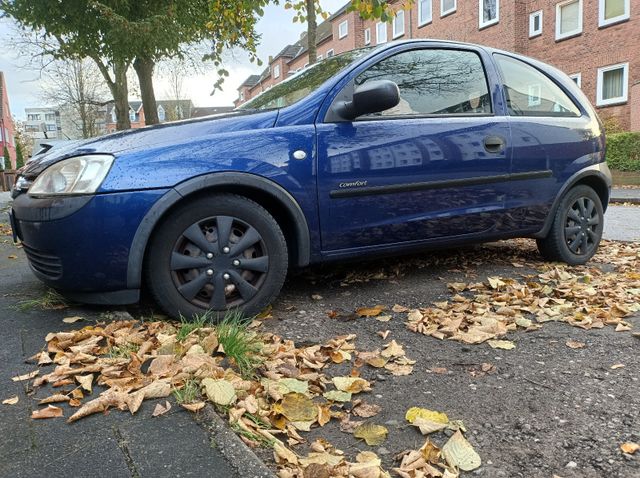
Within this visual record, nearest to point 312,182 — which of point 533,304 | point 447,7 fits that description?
point 533,304

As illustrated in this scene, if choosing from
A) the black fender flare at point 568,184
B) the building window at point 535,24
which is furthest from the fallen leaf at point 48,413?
the building window at point 535,24

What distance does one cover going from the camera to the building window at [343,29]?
125 ft

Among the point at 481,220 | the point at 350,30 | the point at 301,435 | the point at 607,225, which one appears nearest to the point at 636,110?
the point at 607,225

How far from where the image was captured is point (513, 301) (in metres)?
3.47

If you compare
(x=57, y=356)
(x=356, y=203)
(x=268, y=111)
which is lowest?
(x=57, y=356)

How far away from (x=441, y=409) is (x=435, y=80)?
2.45 meters

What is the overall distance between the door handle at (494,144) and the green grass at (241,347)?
2177 mm

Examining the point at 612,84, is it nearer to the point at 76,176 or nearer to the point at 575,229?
the point at 575,229

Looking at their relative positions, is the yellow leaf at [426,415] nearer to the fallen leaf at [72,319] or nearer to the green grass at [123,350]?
the green grass at [123,350]

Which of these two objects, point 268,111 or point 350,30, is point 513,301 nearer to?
point 268,111

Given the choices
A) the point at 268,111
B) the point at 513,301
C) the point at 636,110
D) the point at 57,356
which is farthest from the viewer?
the point at 636,110

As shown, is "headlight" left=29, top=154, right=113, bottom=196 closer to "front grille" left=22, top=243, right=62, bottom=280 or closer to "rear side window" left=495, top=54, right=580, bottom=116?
"front grille" left=22, top=243, right=62, bottom=280

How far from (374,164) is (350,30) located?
37058mm

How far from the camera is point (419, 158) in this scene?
11.4 ft
